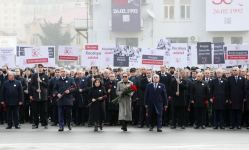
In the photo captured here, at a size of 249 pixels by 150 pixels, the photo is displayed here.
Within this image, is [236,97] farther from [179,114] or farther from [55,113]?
[55,113]

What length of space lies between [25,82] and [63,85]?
9.88ft

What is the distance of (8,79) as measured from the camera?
25.6 metres

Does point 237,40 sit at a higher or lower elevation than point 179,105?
higher

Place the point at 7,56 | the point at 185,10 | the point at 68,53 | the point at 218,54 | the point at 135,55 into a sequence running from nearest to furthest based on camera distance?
the point at 218,54 → the point at 7,56 → the point at 135,55 → the point at 68,53 → the point at 185,10

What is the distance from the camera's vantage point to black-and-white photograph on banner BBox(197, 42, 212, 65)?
28.6 metres

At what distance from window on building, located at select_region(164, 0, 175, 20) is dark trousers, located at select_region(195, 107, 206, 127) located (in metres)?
43.1

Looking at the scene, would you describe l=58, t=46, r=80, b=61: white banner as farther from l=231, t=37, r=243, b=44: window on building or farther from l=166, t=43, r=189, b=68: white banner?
l=231, t=37, r=243, b=44: window on building

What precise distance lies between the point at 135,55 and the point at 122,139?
952 centimetres

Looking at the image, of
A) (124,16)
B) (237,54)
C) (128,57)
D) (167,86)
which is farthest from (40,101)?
(124,16)

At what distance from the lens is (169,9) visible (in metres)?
68.6

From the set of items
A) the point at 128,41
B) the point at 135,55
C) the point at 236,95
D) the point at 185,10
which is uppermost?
the point at 185,10

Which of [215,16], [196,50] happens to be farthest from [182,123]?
[215,16]

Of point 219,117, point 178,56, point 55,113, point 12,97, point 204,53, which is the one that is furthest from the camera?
point 204,53

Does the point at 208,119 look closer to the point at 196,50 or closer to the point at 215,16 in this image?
the point at 196,50
